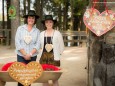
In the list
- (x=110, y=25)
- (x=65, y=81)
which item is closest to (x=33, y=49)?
(x=110, y=25)

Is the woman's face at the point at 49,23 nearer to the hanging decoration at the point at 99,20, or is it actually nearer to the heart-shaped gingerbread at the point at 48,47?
the heart-shaped gingerbread at the point at 48,47

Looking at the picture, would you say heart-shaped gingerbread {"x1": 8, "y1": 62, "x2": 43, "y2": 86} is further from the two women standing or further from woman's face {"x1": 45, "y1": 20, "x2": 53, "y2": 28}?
woman's face {"x1": 45, "y1": 20, "x2": 53, "y2": 28}

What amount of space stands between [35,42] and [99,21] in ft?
3.73

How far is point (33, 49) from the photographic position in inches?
211

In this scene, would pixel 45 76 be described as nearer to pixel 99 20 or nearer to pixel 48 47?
pixel 48 47

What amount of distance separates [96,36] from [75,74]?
325 cm

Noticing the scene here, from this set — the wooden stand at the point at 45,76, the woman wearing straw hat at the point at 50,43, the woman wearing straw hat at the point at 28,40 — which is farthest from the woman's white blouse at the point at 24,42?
the wooden stand at the point at 45,76


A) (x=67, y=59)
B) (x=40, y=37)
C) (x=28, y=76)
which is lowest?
(x=67, y=59)

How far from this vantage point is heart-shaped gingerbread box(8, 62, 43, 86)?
4461 mm

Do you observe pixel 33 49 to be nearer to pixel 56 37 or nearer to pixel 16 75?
pixel 56 37

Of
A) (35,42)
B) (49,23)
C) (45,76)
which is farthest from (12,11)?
(45,76)

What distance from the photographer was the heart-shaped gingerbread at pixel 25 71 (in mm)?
4461

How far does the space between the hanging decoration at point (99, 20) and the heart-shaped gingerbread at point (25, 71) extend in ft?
4.85

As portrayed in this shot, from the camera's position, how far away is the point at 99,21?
5.49m
